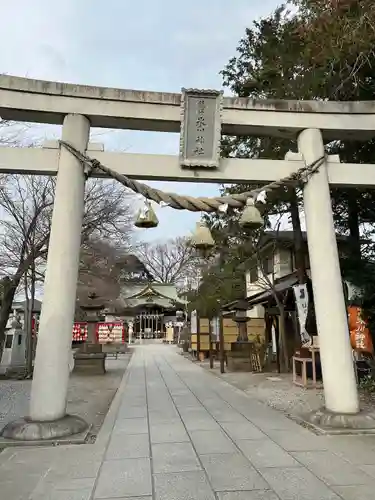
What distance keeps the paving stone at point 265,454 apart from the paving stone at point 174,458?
670 mm

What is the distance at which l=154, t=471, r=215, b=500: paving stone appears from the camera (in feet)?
12.8

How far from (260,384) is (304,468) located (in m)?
8.28

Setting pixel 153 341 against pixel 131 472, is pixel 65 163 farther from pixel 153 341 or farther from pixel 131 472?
pixel 153 341

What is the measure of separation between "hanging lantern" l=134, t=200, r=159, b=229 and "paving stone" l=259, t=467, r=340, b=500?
12.4 feet

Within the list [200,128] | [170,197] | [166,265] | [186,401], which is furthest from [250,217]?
[166,265]

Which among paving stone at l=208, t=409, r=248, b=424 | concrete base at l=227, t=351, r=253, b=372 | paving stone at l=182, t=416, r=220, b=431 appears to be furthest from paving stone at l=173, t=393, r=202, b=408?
concrete base at l=227, t=351, r=253, b=372

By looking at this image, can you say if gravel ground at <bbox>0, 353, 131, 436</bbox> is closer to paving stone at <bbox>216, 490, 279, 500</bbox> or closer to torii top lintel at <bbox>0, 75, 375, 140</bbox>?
paving stone at <bbox>216, 490, 279, 500</bbox>

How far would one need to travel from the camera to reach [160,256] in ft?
173

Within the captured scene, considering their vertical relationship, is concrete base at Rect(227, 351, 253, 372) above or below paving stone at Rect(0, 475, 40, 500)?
above

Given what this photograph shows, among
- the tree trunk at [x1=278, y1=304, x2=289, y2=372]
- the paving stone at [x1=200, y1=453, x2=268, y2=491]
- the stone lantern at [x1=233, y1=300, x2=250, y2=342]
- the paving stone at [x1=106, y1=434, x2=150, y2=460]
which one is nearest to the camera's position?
the paving stone at [x1=200, y1=453, x2=268, y2=491]

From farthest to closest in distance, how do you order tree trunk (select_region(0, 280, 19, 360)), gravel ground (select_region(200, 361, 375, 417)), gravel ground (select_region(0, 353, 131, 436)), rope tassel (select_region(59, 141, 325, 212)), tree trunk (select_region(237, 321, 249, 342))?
tree trunk (select_region(237, 321, 249, 342)) < tree trunk (select_region(0, 280, 19, 360)) < gravel ground (select_region(200, 361, 375, 417)) < gravel ground (select_region(0, 353, 131, 436)) < rope tassel (select_region(59, 141, 325, 212))

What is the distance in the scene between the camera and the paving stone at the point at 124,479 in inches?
158

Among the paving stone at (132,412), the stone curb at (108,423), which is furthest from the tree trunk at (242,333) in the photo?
the paving stone at (132,412)

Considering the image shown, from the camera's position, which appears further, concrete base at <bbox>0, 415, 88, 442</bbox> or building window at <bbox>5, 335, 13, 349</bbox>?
building window at <bbox>5, 335, 13, 349</bbox>
